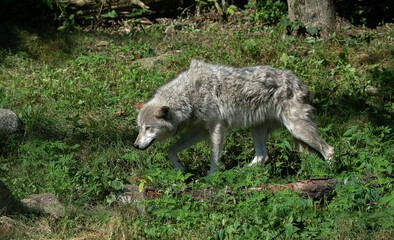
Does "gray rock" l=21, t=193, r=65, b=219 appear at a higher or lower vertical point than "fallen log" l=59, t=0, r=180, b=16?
higher

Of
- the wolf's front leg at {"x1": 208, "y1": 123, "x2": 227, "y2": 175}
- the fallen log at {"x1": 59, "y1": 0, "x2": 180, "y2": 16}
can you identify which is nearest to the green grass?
the wolf's front leg at {"x1": 208, "y1": 123, "x2": 227, "y2": 175}

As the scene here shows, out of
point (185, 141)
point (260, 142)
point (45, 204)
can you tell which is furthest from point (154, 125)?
point (45, 204)

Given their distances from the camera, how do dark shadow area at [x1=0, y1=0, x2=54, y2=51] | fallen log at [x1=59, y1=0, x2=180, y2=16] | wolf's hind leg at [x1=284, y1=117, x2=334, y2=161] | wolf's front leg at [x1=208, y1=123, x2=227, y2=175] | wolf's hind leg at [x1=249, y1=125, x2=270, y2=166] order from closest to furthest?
wolf's hind leg at [x1=284, y1=117, x2=334, y2=161], wolf's front leg at [x1=208, y1=123, x2=227, y2=175], wolf's hind leg at [x1=249, y1=125, x2=270, y2=166], dark shadow area at [x1=0, y1=0, x2=54, y2=51], fallen log at [x1=59, y1=0, x2=180, y2=16]

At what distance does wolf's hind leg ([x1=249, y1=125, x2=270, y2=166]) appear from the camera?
746 centimetres

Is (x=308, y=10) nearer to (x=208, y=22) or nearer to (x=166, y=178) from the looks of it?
(x=208, y=22)

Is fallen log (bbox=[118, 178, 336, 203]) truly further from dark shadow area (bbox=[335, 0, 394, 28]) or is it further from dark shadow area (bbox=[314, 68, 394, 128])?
dark shadow area (bbox=[335, 0, 394, 28])

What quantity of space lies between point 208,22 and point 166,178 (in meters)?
6.83

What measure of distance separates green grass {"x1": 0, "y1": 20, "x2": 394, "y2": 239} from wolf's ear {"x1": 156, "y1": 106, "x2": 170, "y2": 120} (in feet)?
2.17

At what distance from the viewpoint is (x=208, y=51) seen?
10484mm

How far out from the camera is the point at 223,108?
7.26 m

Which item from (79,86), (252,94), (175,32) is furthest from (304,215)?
(175,32)

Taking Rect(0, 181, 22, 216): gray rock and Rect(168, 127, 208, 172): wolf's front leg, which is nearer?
Rect(0, 181, 22, 216): gray rock

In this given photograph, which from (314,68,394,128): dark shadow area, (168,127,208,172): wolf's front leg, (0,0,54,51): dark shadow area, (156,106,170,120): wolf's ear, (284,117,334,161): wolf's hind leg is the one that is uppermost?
(156,106,170,120): wolf's ear

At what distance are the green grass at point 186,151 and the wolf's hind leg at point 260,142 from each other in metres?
0.16
